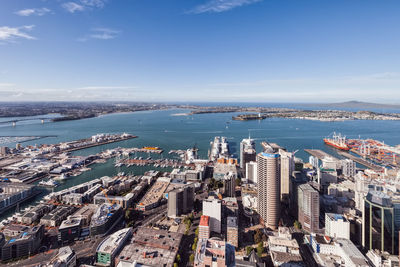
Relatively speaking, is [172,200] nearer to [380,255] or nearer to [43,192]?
[380,255]

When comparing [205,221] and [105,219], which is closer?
[205,221]

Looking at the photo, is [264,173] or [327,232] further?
[264,173]

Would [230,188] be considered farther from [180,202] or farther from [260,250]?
[260,250]

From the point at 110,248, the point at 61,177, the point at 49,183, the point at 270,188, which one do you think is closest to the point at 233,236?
the point at 270,188

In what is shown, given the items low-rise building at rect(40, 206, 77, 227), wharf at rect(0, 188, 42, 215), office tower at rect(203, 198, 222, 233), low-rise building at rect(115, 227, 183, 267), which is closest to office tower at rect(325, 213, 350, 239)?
office tower at rect(203, 198, 222, 233)

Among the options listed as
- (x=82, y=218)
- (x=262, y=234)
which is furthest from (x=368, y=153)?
(x=82, y=218)

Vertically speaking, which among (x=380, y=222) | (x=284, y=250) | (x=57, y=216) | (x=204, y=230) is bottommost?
(x=284, y=250)
